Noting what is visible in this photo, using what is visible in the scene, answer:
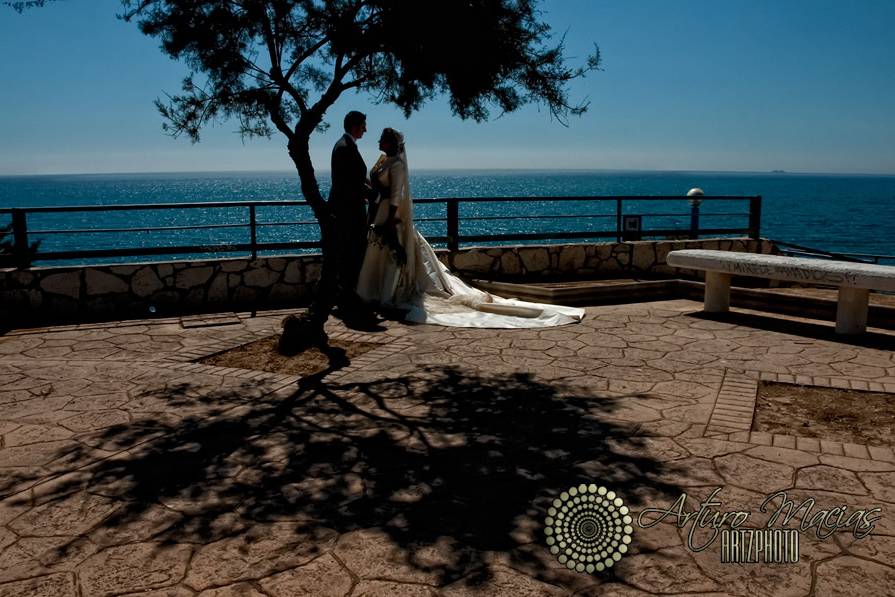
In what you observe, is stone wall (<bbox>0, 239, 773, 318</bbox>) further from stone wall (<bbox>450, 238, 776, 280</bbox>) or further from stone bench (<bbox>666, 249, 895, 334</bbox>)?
stone bench (<bbox>666, 249, 895, 334</bbox>)

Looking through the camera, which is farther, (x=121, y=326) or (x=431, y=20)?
(x=121, y=326)

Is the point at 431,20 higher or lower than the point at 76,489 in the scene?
higher

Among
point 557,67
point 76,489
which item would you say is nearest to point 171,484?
point 76,489

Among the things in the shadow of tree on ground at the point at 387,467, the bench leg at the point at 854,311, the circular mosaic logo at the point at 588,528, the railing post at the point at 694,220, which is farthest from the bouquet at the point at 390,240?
the railing post at the point at 694,220

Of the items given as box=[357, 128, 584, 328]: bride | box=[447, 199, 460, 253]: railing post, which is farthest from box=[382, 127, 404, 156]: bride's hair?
box=[447, 199, 460, 253]: railing post

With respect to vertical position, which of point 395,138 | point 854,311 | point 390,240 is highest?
point 395,138

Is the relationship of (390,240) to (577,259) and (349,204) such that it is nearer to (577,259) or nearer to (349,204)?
(349,204)

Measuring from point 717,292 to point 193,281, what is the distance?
6904 mm

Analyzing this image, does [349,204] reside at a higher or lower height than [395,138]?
lower

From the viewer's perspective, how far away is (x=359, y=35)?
275 inches

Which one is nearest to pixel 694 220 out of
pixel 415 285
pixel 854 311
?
pixel 854 311

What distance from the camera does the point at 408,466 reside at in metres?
4.48

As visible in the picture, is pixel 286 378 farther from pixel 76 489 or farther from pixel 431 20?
pixel 431 20

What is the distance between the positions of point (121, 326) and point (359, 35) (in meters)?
4.61
